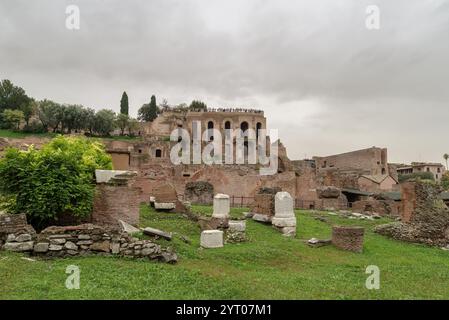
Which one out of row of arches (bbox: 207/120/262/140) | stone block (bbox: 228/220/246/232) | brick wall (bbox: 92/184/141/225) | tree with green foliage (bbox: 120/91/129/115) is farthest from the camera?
tree with green foliage (bbox: 120/91/129/115)

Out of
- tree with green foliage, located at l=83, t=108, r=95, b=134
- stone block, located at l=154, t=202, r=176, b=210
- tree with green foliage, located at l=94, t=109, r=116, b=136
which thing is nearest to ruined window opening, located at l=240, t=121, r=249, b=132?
tree with green foliage, located at l=94, t=109, r=116, b=136

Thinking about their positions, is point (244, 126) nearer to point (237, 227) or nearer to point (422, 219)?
point (422, 219)

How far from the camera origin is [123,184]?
13375 mm

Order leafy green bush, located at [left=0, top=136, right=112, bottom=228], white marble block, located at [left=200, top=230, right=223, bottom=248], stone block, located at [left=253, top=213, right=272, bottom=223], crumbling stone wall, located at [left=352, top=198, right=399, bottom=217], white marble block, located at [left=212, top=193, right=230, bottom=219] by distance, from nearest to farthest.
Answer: leafy green bush, located at [left=0, top=136, right=112, bottom=228], white marble block, located at [left=200, top=230, right=223, bottom=248], white marble block, located at [left=212, top=193, right=230, bottom=219], stone block, located at [left=253, top=213, right=272, bottom=223], crumbling stone wall, located at [left=352, top=198, right=399, bottom=217]

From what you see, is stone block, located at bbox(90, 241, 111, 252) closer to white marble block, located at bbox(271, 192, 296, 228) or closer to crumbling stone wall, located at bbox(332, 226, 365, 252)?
crumbling stone wall, located at bbox(332, 226, 365, 252)

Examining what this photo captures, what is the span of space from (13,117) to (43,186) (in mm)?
67745

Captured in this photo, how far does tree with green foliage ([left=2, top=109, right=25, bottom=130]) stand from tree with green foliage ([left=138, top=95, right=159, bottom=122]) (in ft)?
90.9

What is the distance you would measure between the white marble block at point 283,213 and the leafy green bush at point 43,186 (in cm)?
744

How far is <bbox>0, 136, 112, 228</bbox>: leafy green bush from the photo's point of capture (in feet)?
35.5

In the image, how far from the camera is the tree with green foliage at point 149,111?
90.8 meters

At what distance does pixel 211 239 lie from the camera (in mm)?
11758

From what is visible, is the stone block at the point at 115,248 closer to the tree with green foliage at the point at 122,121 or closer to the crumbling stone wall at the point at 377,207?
the crumbling stone wall at the point at 377,207

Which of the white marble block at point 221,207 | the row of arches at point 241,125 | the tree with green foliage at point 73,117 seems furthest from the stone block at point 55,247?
the row of arches at point 241,125
